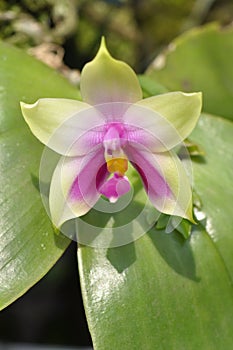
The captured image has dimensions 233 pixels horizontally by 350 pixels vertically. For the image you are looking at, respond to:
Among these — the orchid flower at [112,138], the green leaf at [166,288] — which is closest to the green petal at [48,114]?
the orchid flower at [112,138]

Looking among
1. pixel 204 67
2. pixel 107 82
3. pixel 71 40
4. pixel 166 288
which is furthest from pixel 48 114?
pixel 71 40

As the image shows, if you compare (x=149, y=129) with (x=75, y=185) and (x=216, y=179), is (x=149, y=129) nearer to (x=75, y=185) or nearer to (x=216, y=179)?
(x=75, y=185)

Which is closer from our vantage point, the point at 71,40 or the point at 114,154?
the point at 114,154

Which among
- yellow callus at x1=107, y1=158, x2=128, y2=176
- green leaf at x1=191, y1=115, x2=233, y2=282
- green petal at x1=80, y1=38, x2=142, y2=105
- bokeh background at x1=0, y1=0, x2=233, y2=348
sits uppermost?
green petal at x1=80, y1=38, x2=142, y2=105

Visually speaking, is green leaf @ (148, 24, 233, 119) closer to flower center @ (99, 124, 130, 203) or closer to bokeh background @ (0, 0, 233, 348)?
bokeh background @ (0, 0, 233, 348)

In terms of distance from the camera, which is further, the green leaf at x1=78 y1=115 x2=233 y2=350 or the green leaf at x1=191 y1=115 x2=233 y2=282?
the green leaf at x1=191 y1=115 x2=233 y2=282

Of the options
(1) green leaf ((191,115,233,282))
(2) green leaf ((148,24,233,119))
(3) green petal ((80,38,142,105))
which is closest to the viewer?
(3) green petal ((80,38,142,105))

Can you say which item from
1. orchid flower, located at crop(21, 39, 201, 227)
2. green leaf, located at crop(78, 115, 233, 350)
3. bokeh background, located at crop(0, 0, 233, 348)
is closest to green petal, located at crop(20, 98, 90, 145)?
orchid flower, located at crop(21, 39, 201, 227)
